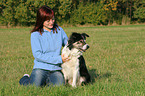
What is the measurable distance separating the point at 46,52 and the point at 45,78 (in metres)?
0.59

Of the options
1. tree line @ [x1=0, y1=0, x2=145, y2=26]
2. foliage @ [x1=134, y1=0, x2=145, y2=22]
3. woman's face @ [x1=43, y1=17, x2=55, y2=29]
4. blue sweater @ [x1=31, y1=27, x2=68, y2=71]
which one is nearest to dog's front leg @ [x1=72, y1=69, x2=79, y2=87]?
blue sweater @ [x1=31, y1=27, x2=68, y2=71]

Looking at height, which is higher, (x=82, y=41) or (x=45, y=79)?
(x=82, y=41)

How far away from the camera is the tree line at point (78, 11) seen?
116ft

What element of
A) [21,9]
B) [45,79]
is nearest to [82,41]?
[45,79]

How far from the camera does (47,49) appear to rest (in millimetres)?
4789

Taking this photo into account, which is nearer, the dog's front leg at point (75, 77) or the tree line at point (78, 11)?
the dog's front leg at point (75, 77)

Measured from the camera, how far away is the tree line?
1394 inches

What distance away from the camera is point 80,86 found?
4730 mm

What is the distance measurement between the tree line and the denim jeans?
3131 cm

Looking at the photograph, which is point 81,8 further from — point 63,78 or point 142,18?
point 63,78

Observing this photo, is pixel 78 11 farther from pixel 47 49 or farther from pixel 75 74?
pixel 75 74

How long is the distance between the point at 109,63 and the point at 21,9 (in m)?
29.8

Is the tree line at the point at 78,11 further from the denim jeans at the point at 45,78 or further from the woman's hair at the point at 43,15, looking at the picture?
the denim jeans at the point at 45,78

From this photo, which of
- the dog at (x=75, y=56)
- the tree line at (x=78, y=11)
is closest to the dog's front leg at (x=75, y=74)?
the dog at (x=75, y=56)
